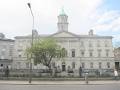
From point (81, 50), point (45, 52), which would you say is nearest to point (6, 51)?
point (81, 50)

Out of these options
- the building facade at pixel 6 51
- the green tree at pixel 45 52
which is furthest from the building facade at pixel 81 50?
the green tree at pixel 45 52

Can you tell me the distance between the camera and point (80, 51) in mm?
103125

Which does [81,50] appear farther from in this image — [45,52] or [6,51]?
[45,52]

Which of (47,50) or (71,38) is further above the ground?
(71,38)

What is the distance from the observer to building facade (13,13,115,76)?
102 m

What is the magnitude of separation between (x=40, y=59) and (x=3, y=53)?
186ft

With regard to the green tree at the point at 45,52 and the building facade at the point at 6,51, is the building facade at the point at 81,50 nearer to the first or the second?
the building facade at the point at 6,51

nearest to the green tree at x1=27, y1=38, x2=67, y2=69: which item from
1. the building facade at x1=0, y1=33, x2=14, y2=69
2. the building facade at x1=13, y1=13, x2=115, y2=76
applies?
the building facade at x1=13, y1=13, x2=115, y2=76

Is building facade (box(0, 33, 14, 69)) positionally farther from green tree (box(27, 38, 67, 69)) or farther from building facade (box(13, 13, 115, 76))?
green tree (box(27, 38, 67, 69))

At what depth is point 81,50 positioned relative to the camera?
103312 millimetres

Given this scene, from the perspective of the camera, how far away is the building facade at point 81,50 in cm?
10181

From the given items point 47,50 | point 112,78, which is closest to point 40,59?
point 47,50

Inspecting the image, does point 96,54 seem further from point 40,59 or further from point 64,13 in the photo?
point 40,59

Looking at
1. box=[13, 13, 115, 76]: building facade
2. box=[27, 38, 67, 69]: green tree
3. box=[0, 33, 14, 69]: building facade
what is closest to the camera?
box=[27, 38, 67, 69]: green tree
